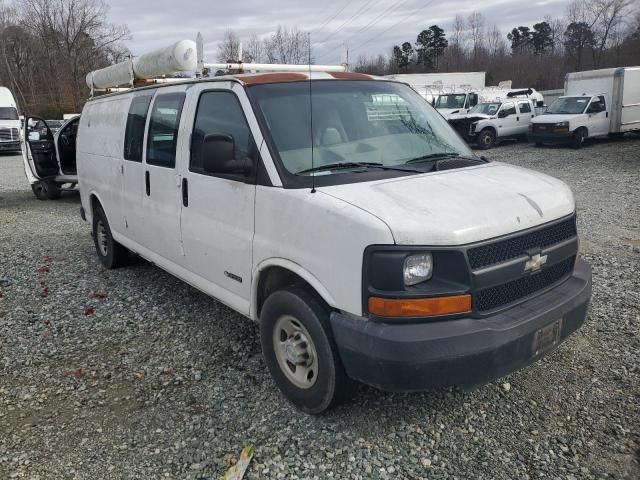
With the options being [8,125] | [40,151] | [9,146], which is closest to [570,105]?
[40,151]

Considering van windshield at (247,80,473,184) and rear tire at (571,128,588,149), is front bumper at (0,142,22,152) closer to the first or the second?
rear tire at (571,128,588,149)

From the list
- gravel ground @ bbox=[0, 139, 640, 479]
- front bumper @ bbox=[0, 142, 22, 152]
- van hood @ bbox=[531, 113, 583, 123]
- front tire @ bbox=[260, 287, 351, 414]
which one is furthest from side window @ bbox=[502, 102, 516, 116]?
front tire @ bbox=[260, 287, 351, 414]

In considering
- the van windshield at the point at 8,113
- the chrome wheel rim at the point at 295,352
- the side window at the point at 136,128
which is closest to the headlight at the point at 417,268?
the chrome wheel rim at the point at 295,352

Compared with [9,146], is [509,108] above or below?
above

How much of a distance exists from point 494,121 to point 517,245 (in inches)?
824

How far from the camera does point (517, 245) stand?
3057 millimetres

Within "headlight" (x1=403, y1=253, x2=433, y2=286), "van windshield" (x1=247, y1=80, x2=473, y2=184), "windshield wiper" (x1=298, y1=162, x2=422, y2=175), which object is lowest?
"headlight" (x1=403, y1=253, x2=433, y2=286)

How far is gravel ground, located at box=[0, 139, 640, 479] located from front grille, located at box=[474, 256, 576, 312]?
605mm

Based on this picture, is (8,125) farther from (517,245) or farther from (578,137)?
(517,245)

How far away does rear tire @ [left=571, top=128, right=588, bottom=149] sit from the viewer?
20.5 meters

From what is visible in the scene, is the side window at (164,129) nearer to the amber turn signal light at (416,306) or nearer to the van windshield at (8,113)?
the amber turn signal light at (416,306)

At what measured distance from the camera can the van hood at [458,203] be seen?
9.20ft

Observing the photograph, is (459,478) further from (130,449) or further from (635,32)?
(635,32)

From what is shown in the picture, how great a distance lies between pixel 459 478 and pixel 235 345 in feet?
7.07
